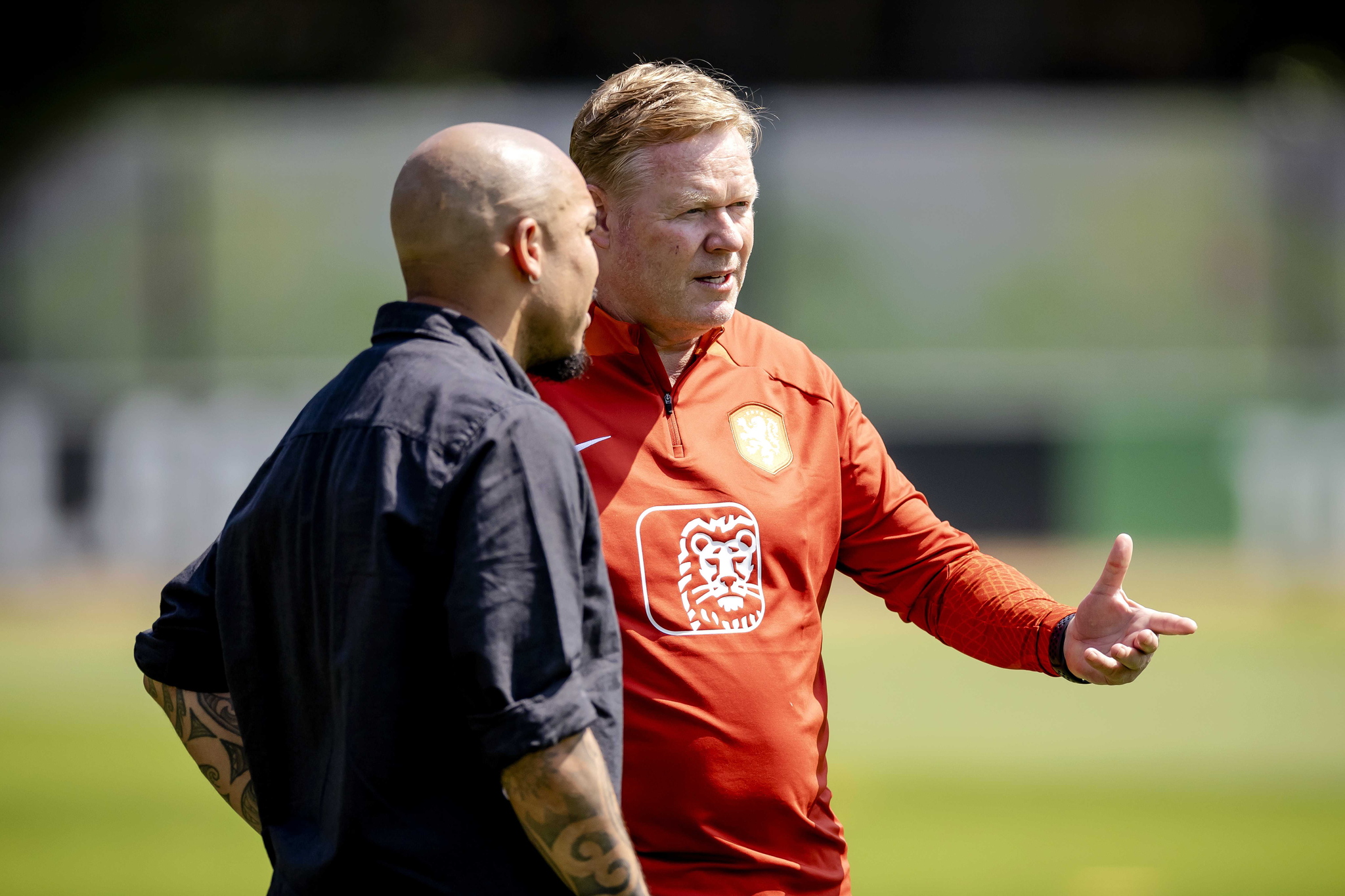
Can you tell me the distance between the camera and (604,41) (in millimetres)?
23141

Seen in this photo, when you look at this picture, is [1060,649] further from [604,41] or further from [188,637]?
[604,41]

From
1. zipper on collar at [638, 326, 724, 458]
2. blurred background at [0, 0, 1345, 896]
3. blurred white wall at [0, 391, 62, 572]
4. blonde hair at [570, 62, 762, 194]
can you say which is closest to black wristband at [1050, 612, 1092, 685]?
zipper on collar at [638, 326, 724, 458]

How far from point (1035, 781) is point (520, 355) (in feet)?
20.8

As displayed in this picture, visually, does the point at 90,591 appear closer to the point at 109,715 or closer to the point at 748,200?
the point at 109,715

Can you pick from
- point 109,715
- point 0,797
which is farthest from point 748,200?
point 109,715

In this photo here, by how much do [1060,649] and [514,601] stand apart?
55.5 inches

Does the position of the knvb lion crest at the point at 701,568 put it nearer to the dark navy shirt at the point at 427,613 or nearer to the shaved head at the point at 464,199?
the dark navy shirt at the point at 427,613

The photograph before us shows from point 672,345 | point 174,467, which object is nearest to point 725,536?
point 672,345

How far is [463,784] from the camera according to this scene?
2.01 m

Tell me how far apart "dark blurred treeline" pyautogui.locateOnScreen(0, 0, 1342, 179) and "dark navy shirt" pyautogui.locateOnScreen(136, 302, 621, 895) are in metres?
20.6

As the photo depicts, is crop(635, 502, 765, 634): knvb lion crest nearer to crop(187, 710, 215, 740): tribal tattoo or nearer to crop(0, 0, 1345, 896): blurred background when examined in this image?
crop(187, 710, 215, 740): tribal tattoo

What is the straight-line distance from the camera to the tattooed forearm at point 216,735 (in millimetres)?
2396

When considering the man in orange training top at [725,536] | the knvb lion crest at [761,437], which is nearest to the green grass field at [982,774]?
the man in orange training top at [725,536]

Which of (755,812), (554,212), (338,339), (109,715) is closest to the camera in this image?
(554,212)
